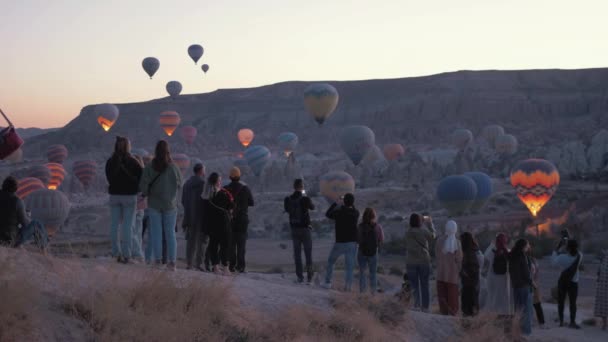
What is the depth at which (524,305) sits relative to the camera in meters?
9.23

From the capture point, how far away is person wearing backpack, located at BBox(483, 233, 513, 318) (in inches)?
360

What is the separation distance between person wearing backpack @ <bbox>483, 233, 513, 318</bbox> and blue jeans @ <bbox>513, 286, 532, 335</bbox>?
0.07 metres

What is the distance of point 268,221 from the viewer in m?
39.7

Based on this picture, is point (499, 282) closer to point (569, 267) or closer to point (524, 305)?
point (524, 305)

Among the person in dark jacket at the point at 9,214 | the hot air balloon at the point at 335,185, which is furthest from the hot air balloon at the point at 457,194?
the person in dark jacket at the point at 9,214

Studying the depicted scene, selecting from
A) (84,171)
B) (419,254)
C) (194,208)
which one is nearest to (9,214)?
(194,208)

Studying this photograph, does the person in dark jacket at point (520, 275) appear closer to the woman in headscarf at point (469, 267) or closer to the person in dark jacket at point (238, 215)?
the woman in headscarf at point (469, 267)

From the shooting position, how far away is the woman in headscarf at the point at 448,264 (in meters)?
9.36

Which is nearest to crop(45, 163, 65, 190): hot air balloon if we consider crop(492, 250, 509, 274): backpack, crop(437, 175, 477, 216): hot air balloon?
crop(437, 175, 477, 216): hot air balloon

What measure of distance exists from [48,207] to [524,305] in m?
21.3

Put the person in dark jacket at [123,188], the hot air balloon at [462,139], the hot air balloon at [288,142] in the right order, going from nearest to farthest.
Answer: the person in dark jacket at [123,188] < the hot air balloon at [288,142] < the hot air balloon at [462,139]

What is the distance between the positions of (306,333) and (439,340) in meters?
1.95

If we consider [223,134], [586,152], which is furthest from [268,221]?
[223,134]

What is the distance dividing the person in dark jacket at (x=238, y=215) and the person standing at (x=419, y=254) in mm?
1927
